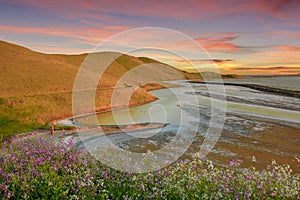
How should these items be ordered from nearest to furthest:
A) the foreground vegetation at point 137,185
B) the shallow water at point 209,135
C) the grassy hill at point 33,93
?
the foreground vegetation at point 137,185, the shallow water at point 209,135, the grassy hill at point 33,93

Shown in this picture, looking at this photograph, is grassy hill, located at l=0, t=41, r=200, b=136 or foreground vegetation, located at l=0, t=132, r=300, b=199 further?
grassy hill, located at l=0, t=41, r=200, b=136

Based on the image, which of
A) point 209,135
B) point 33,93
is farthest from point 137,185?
point 33,93

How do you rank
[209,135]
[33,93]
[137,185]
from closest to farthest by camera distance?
[137,185]
[209,135]
[33,93]

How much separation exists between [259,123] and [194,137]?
1344 centimetres

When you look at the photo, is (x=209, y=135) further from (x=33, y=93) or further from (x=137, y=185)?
(x=33, y=93)

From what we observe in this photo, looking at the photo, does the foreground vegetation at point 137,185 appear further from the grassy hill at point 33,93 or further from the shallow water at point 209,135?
the grassy hill at point 33,93

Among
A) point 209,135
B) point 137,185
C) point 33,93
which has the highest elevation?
point 137,185

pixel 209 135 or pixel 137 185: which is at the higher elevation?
pixel 137 185

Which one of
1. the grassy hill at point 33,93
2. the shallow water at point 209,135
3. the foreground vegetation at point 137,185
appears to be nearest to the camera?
the foreground vegetation at point 137,185

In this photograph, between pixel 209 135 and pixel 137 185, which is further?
pixel 209 135

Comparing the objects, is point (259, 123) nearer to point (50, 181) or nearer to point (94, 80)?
point (50, 181)

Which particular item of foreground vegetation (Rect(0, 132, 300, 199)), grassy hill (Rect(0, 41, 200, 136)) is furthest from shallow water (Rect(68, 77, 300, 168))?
foreground vegetation (Rect(0, 132, 300, 199))

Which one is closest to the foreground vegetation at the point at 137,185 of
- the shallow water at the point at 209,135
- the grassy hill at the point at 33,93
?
the shallow water at the point at 209,135

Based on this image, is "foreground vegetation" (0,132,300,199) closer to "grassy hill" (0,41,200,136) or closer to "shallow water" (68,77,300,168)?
"shallow water" (68,77,300,168)
